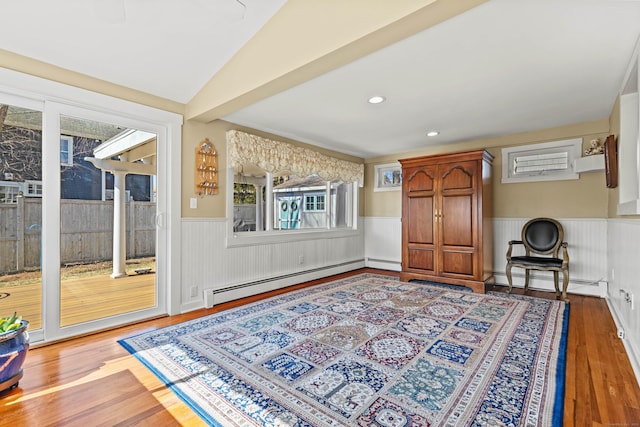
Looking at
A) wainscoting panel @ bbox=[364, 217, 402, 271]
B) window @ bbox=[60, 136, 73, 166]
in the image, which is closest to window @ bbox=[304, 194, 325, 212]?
wainscoting panel @ bbox=[364, 217, 402, 271]

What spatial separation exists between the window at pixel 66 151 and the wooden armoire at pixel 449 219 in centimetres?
399

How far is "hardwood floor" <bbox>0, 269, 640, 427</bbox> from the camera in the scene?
1560 millimetres

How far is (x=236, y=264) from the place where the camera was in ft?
12.5

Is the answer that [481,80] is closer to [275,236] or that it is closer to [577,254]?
[577,254]

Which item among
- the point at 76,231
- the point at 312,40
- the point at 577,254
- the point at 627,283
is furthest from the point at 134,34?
the point at 577,254

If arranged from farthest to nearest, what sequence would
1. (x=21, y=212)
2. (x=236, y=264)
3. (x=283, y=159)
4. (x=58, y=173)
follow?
(x=283, y=159), (x=236, y=264), (x=58, y=173), (x=21, y=212)

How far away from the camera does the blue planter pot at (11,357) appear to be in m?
1.78

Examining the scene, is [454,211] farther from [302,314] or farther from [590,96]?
[302,314]

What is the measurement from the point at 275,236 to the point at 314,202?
1210 mm

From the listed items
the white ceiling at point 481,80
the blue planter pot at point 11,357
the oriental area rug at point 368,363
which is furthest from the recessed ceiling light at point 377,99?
the blue planter pot at point 11,357

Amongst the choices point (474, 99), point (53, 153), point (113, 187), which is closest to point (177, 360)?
point (113, 187)

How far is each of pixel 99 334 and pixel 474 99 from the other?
4093 millimetres

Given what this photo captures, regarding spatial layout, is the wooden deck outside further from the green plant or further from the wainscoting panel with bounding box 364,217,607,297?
the wainscoting panel with bounding box 364,217,607,297

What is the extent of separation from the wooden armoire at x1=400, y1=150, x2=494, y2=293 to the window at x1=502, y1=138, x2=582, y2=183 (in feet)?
1.15
